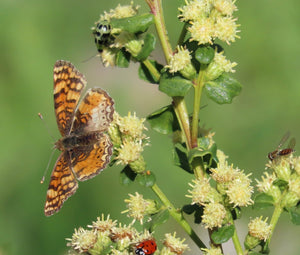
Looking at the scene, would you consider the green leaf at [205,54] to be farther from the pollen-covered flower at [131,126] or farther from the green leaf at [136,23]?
the pollen-covered flower at [131,126]

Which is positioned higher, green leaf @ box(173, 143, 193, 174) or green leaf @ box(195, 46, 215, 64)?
green leaf @ box(195, 46, 215, 64)

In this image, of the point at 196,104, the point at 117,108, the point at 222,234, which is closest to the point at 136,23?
the point at 196,104

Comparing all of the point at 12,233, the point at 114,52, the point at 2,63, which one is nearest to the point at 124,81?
the point at 2,63

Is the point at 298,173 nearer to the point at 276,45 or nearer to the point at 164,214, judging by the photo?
the point at 164,214

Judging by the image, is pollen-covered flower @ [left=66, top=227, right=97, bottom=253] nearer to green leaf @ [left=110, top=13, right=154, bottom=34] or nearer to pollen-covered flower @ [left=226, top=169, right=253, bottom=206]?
pollen-covered flower @ [left=226, top=169, right=253, bottom=206]

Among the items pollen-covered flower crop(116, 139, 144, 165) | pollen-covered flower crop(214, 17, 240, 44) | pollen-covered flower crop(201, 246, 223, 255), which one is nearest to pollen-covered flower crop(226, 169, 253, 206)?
pollen-covered flower crop(201, 246, 223, 255)

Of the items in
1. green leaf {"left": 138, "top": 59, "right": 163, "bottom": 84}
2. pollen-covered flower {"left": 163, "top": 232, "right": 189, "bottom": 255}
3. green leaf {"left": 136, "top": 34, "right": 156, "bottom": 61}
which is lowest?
pollen-covered flower {"left": 163, "top": 232, "right": 189, "bottom": 255}
